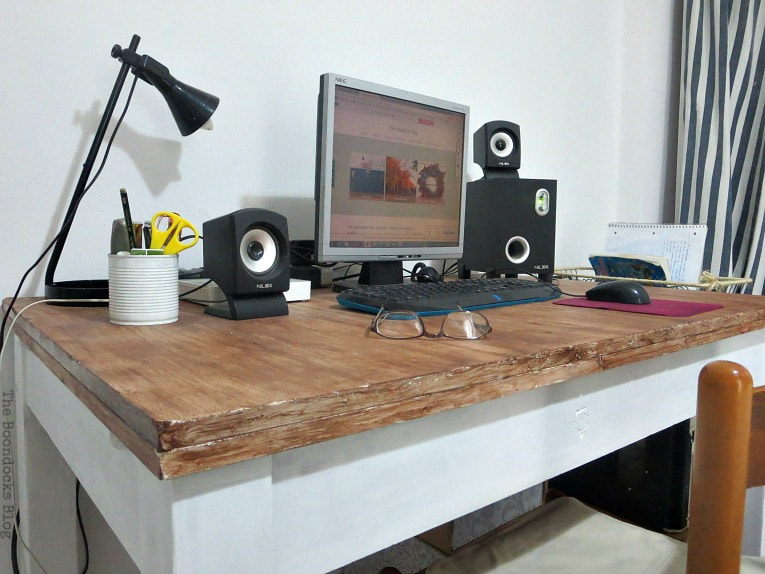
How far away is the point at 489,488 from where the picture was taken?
0.57 metres

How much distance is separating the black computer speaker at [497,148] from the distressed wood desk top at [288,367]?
1.94 feet

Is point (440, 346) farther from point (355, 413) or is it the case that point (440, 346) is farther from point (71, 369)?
point (71, 369)

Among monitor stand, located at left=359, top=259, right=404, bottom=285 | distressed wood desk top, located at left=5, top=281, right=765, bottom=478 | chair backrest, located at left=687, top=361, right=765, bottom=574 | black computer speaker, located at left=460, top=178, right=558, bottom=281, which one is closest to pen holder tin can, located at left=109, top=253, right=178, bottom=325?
distressed wood desk top, located at left=5, top=281, right=765, bottom=478

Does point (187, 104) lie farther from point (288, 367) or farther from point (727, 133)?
point (727, 133)

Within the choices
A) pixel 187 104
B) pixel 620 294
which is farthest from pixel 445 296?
pixel 187 104

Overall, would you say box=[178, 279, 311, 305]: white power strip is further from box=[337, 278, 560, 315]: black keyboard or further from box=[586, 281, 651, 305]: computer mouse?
box=[586, 281, 651, 305]: computer mouse

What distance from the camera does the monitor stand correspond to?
1.10 meters

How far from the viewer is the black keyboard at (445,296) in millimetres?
796

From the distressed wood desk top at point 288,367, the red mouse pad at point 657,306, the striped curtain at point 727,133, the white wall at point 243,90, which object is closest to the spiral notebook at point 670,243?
the white wall at point 243,90

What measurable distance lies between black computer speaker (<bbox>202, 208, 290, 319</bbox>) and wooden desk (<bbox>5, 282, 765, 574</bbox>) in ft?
0.13

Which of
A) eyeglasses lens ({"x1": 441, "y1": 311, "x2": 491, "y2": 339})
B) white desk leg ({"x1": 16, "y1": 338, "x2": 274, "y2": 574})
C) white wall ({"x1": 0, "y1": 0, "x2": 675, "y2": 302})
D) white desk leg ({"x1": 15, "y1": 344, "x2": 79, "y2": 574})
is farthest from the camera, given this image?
white wall ({"x1": 0, "y1": 0, "x2": 675, "y2": 302})

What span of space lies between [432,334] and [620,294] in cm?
44

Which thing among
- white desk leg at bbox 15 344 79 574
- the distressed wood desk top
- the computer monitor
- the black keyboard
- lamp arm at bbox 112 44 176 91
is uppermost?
lamp arm at bbox 112 44 176 91

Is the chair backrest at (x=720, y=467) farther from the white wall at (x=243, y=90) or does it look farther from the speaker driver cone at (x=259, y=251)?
the white wall at (x=243, y=90)
